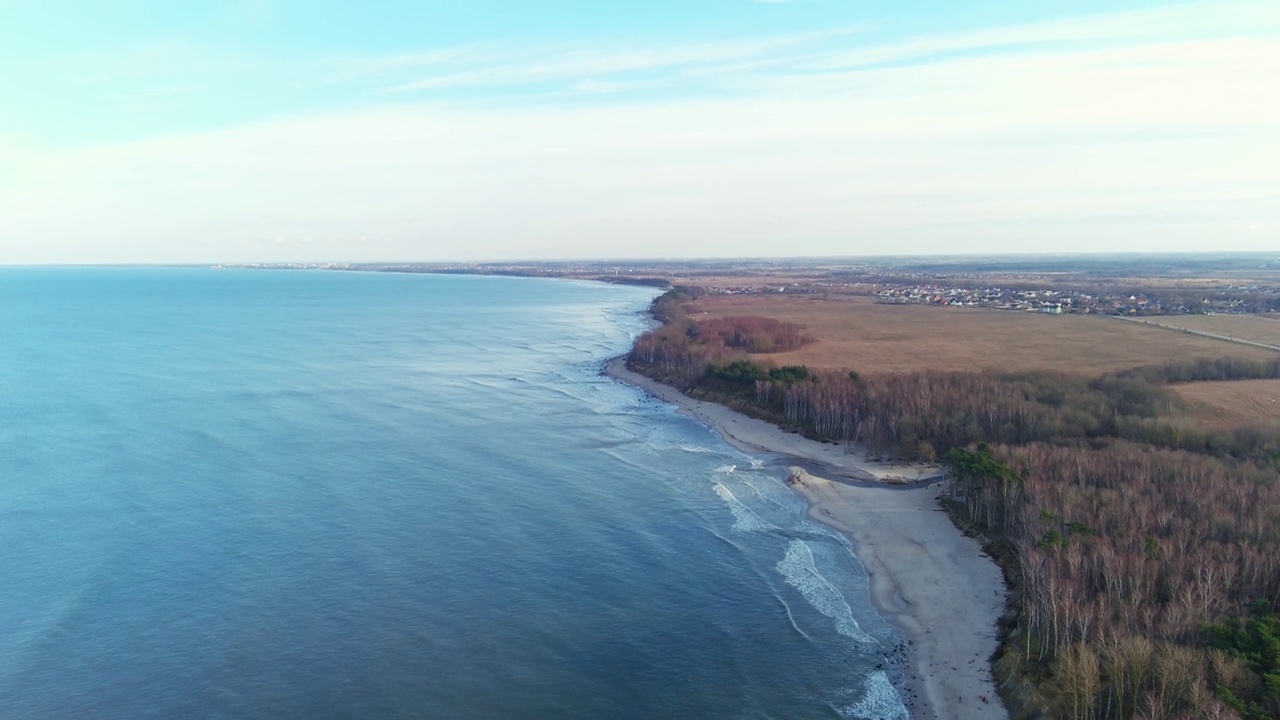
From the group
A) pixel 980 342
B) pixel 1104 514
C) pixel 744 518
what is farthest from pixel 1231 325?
pixel 744 518

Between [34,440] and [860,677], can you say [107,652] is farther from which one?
[34,440]

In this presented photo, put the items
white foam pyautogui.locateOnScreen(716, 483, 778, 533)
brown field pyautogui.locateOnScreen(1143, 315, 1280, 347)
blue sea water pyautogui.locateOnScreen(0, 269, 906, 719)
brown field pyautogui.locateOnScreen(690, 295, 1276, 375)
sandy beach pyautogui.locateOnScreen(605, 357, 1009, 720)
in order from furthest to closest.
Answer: brown field pyautogui.locateOnScreen(1143, 315, 1280, 347)
brown field pyautogui.locateOnScreen(690, 295, 1276, 375)
white foam pyautogui.locateOnScreen(716, 483, 778, 533)
sandy beach pyautogui.locateOnScreen(605, 357, 1009, 720)
blue sea water pyautogui.locateOnScreen(0, 269, 906, 719)

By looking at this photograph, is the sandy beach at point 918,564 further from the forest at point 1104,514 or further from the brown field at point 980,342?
the brown field at point 980,342

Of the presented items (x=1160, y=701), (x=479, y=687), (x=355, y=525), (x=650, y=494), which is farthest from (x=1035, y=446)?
(x=355, y=525)

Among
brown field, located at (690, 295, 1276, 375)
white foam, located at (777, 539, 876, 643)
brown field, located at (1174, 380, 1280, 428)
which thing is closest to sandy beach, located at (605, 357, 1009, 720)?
white foam, located at (777, 539, 876, 643)

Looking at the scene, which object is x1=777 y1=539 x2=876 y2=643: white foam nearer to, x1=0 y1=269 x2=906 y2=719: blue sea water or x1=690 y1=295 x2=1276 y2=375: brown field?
x1=0 y1=269 x2=906 y2=719: blue sea water
